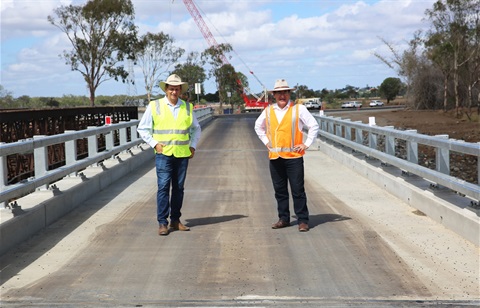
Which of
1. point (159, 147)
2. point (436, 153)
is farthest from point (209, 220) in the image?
point (436, 153)

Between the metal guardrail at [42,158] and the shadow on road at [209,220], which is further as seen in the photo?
the shadow on road at [209,220]

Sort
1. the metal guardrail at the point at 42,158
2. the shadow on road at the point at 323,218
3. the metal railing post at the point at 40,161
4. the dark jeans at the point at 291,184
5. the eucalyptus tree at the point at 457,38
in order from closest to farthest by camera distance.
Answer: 1. the metal guardrail at the point at 42,158
2. the dark jeans at the point at 291,184
3. the shadow on road at the point at 323,218
4. the metal railing post at the point at 40,161
5. the eucalyptus tree at the point at 457,38

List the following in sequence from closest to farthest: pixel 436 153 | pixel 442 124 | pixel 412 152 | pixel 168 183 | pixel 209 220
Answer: pixel 168 183 < pixel 436 153 < pixel 209 220 < pixel 412 152 < pixel 442 124

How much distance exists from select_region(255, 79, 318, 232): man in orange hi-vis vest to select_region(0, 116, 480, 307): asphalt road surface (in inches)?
12.8

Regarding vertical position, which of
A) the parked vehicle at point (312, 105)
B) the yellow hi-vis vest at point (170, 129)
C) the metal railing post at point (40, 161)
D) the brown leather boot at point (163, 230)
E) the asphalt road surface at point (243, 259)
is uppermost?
the parked vehicle at point (312, 105)

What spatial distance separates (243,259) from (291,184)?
198 cm

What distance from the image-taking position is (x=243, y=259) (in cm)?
816

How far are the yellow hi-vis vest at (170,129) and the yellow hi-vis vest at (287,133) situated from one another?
1.08 metres

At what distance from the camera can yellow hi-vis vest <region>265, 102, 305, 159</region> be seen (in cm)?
970

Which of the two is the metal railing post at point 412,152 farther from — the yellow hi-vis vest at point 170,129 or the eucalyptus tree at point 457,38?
the eucalyptus tree at point 457,38

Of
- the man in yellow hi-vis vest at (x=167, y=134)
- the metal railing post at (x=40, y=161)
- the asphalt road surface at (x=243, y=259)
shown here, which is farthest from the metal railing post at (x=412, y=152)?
the metal railing post at (x=40, y=161)

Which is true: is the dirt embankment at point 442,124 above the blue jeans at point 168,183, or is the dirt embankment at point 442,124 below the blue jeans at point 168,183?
below

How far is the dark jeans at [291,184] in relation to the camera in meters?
9.79

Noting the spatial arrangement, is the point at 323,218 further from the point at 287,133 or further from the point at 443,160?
the point at 443,160
